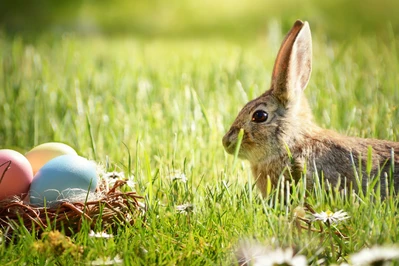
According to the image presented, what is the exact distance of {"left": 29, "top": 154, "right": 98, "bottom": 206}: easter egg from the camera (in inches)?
130

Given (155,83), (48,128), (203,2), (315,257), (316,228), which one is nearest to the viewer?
(315,257)

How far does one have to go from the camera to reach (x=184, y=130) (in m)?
4.46

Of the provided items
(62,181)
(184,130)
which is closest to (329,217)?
(62,181)

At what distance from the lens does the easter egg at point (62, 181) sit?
10.9 feet

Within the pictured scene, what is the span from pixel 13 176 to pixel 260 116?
1.29m

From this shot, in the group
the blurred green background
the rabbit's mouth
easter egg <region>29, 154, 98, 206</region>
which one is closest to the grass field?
the rabbit's mouth

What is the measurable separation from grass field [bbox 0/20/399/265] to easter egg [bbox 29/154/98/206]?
0.24 metres

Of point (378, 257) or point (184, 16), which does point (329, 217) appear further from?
point (184, 16)

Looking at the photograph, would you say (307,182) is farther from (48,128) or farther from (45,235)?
(48,128)

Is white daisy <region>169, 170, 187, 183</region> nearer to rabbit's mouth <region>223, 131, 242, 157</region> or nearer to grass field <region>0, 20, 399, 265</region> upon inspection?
grass field <region>0, 20, 399, 265</region>

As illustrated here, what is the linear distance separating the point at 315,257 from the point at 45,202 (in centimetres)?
127

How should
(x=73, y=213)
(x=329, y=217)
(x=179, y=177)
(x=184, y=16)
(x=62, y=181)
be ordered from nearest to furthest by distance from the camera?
(x=329, y=217)
(x=73, y=213)
(x=62, y=181)
(x=179, y=177)
(x=184, y=16)

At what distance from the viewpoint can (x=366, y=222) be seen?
111 inches

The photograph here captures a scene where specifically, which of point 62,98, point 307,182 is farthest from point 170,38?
point 307,182
